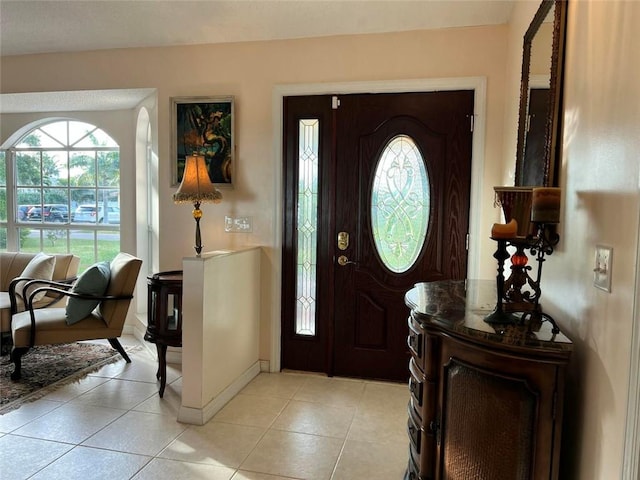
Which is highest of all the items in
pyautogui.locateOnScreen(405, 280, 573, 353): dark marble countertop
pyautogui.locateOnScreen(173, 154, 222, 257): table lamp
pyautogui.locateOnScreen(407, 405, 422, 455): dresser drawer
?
pyautogui.locateOnScreen(173, 154, 222, 257): table lamp

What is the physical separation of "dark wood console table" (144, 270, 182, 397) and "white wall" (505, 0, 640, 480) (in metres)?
2.26

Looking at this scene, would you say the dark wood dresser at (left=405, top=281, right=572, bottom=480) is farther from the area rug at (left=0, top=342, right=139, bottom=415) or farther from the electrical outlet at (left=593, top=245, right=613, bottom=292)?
the area rug at (left=0, top=342, right=139, bottom=415)

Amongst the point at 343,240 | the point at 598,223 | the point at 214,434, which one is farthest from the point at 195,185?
the point at 598,223

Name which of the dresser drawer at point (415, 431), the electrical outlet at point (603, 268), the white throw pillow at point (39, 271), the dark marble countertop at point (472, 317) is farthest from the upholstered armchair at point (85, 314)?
the electrical outlet at point (603, 268)

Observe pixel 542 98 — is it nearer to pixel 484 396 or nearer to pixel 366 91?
pixel 484 396

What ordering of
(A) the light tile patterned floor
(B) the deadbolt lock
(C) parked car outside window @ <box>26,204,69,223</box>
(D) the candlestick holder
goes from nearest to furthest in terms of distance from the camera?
(D) the candlestick holder < (A) the light tile patterned floor < (B) the deadbolt lock < (C) parked car outside window @ <box>26,204,69,223</box>

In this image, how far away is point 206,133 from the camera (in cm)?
362

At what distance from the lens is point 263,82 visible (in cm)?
353

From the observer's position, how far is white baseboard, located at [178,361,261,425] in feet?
9.05

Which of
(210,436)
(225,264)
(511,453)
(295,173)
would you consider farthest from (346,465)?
(295,173)

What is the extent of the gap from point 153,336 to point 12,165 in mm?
3328

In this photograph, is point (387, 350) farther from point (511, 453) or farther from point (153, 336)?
point (511, 453)

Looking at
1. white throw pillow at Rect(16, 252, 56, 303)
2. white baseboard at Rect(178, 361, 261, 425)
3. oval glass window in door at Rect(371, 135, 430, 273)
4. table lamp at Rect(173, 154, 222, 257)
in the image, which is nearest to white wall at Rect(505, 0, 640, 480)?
oval glass window in door at Rect(371, 135, 430, 273)

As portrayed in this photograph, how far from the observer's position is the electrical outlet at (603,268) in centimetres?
129
